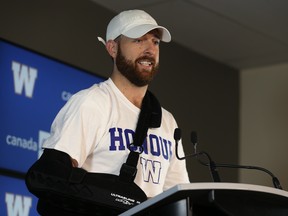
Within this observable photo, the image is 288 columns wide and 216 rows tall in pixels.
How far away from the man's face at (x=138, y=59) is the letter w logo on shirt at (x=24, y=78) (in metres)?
1.54

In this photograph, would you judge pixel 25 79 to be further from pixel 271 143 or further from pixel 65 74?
pixel 271 143

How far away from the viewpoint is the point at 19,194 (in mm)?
4219

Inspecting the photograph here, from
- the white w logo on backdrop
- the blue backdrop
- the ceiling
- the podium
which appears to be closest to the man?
the podium

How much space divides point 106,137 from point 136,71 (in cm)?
29

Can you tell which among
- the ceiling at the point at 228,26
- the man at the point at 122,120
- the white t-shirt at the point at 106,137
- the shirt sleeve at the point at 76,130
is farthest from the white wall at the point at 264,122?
the shirt sleeve at the point at 76,130

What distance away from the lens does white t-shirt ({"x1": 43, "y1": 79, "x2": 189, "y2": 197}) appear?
2.46 metres

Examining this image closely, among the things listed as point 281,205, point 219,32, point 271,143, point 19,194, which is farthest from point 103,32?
point 281,205

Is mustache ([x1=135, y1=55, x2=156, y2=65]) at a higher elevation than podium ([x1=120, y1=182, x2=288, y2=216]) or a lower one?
higher

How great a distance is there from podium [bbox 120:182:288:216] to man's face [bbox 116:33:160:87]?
0.90 m

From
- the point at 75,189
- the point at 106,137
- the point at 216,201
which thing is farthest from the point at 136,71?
the point at 216,201

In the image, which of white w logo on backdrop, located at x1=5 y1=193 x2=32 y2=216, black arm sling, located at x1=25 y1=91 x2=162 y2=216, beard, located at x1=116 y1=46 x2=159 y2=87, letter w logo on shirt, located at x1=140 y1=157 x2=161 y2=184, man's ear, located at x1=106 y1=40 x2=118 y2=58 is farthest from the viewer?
white w logo on backdrop, located at x1=5 y1=193 x2=32 y2=216

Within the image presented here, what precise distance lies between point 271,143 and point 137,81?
3.19m

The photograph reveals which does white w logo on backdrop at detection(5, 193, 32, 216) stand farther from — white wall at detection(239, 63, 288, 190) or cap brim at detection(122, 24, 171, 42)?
white wall at detection(239, 63, 288, 190)

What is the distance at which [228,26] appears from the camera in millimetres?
5156
